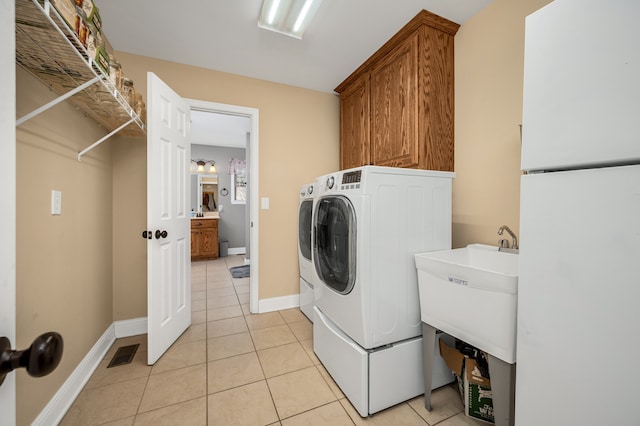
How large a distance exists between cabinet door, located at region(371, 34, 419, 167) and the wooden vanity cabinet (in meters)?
4.05

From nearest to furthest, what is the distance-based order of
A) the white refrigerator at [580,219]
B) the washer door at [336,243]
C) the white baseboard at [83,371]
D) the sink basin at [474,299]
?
1. the white refrigerator at [580,219]
2. the sink basin at [474,299]
3. the white baseboard at [83,371]
4. the washer door at [336,243]

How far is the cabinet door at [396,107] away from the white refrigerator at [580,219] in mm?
1065

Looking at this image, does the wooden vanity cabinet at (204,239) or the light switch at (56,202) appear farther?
the wooden vanity cabinet at (204,239)

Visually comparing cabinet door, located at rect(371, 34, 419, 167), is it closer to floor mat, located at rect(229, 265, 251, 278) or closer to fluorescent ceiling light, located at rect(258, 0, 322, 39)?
fluorescent ceiling light, located at rect(258, 0, 322, 39)

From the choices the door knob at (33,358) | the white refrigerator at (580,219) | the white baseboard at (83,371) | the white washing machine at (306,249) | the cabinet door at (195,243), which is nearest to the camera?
the door knob at (33,358)

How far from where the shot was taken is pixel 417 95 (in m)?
1.84

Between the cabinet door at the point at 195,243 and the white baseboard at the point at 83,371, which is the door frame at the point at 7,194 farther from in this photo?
the cabinet door at the point at 195,243

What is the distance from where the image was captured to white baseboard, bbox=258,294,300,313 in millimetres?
2625

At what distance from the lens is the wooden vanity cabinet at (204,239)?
16.6ft

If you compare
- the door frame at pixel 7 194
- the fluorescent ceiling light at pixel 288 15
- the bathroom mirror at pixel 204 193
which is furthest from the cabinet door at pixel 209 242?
the door frame at pixel 7 194

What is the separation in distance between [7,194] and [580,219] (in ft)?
4.28

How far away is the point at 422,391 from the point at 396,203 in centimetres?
111

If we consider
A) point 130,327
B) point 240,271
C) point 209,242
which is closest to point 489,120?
point 130,327

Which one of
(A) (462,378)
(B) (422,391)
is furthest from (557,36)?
(B) (422,391)
